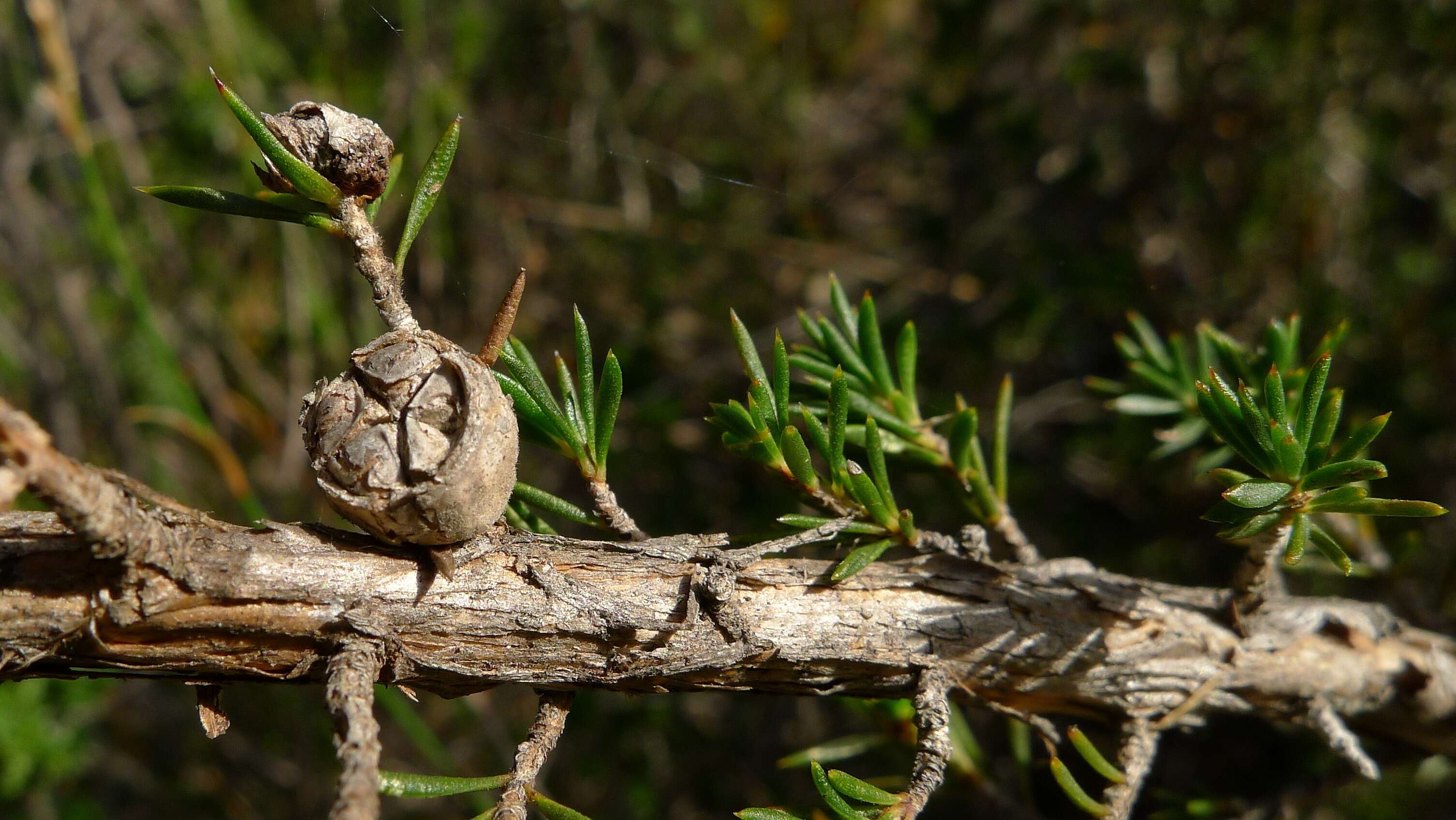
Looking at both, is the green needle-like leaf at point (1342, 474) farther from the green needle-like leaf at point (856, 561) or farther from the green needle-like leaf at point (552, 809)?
the green needle-like leaf at point (552, 809)

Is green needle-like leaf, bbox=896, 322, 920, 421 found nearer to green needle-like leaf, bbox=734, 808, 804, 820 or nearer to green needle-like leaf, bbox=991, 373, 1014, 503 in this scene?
green needle-like leaf, bbox=991, 373, 1014, 503

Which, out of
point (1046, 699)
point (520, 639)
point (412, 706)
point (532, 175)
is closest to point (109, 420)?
point (412, 706)

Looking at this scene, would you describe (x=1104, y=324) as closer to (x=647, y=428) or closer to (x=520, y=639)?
(x=647, y=428)

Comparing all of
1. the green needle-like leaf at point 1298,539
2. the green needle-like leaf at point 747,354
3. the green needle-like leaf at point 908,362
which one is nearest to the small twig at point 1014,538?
the green needle-like leaf at point 908,362

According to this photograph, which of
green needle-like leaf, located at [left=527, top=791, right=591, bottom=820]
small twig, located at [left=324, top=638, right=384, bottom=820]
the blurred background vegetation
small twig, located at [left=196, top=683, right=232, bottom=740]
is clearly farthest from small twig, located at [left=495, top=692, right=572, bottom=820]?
the blurred background vegetation

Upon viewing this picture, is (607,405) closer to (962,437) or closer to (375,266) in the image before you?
(375,266)

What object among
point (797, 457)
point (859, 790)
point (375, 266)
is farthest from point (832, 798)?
point (375, 266)

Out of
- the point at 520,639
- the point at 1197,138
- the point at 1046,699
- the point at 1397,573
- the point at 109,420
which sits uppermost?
the point at 1197,138
